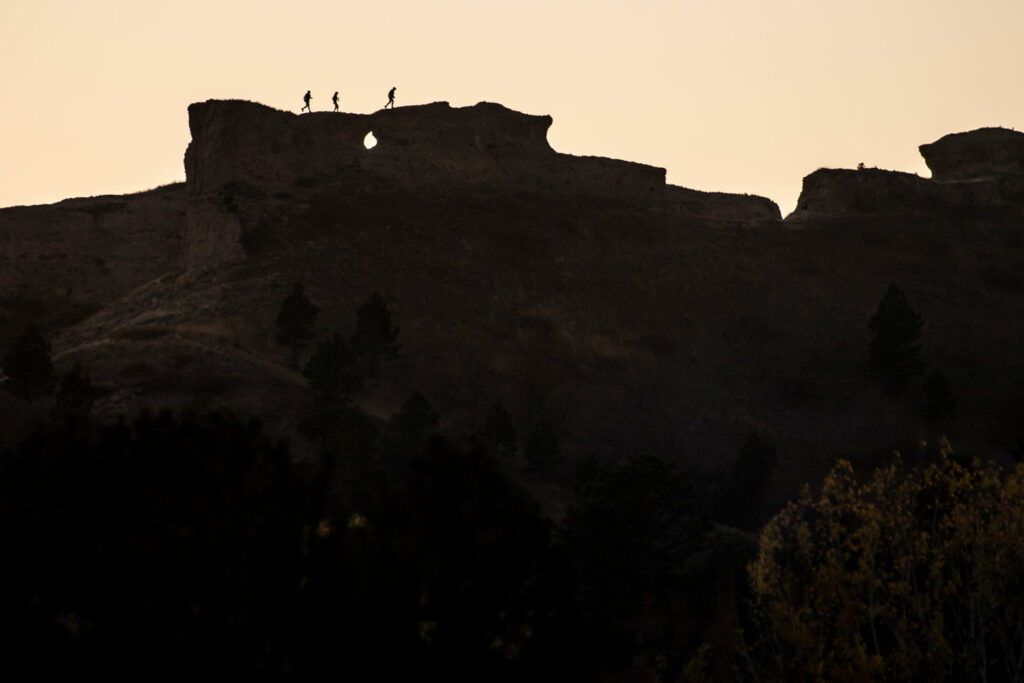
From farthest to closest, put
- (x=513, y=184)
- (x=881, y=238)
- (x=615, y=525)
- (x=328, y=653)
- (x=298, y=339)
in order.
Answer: (x=881, y=238)
(x=513, y=184)
(x=298, y=339)
(x=615, y=525)
(x=328, y=653)

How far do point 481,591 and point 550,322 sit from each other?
3788 centimetres

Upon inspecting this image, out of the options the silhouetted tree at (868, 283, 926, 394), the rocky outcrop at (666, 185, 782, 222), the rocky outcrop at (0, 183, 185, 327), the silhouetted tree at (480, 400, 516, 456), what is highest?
the rocky outcrop at (666, 185, 782, 222)

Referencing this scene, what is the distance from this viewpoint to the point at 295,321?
1662 inches

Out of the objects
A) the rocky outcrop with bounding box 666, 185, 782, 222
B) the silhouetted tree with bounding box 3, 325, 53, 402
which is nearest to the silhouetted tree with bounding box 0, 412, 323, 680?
the silhouetted tree with bounding box 3, 325, 53, 402

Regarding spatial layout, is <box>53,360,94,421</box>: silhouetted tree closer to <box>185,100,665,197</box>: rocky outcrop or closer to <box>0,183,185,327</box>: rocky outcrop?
<box>185,100,665,197</box>: rocky outcrop

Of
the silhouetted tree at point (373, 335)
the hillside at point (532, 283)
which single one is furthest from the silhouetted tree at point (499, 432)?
the silhouetted tree at point (373, 335)

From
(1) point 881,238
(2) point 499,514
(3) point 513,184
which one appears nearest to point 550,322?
(3) point 513,184

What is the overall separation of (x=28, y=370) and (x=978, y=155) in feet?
211

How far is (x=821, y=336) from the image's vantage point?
2250 inches

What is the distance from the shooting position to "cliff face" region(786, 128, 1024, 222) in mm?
72188

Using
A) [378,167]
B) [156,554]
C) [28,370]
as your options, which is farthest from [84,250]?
[156,554]

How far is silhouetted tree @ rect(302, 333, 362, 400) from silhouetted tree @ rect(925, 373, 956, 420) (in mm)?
24597

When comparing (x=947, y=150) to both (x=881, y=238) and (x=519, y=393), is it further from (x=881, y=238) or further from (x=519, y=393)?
(x=519, y=393)

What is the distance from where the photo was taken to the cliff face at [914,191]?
72.2 meters
